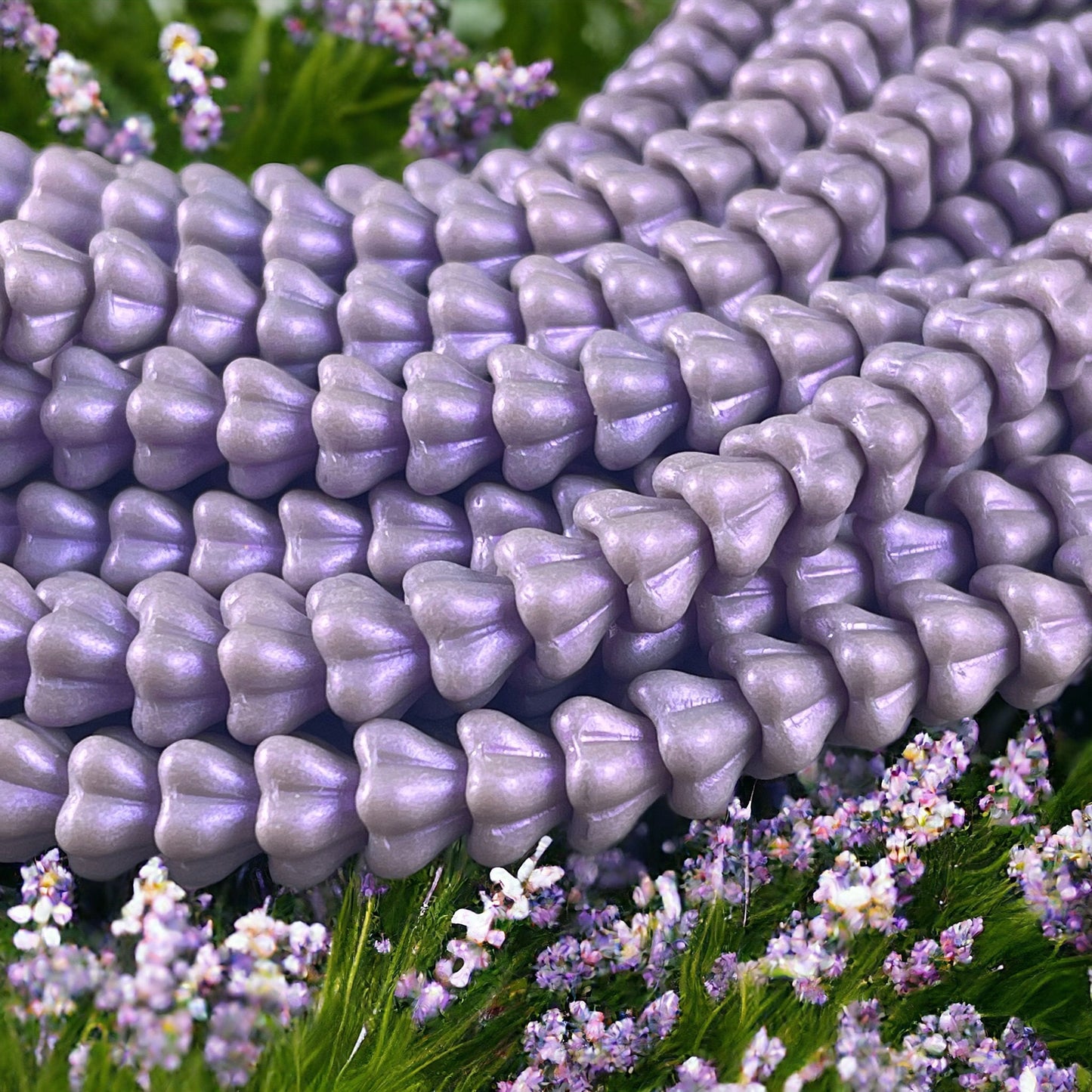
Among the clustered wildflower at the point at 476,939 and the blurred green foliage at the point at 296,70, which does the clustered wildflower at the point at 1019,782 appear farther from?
the blurred green foliage at the point at 296,70

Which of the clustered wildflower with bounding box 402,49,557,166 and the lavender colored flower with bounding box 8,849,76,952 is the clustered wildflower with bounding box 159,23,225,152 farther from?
the lavender colored flower with bounding box 8,849,76,952

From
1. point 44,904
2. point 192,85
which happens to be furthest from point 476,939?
point 192,85

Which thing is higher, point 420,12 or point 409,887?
point 420,12

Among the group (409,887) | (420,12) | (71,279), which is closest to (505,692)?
(409,887)

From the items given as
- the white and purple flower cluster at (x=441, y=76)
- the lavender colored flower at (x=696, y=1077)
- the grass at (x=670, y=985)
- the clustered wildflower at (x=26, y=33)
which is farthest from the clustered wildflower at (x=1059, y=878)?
the clustered wildflower at (x=26, y=33)

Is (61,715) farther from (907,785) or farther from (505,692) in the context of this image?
(907,785)

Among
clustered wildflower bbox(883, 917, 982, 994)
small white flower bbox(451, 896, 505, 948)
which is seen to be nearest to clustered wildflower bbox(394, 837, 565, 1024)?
small white flower bbox(451, 896, 505, 948)
